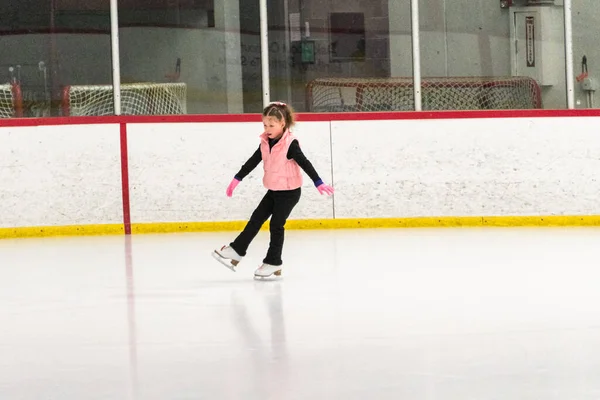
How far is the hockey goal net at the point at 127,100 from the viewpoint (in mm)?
10547

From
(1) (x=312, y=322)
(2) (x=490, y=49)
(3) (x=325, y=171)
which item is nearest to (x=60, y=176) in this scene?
(3) (x=325, y=171)

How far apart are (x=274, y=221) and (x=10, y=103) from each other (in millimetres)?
4146

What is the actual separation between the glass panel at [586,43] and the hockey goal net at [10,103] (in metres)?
4.92

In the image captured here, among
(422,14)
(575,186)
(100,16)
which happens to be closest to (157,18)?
(100,16)

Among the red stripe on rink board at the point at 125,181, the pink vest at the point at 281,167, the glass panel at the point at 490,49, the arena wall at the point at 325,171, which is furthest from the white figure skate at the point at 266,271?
the glass panel at the point at 490,49

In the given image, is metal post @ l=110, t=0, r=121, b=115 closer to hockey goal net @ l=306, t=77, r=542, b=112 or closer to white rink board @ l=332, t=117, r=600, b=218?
hockey goal net @ l=306, t=77, r=542, b=112

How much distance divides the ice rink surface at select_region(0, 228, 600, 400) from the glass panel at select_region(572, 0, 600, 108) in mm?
2080

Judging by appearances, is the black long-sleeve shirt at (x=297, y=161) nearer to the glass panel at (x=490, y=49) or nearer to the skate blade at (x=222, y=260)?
the skate blade at (x=222, y=260)

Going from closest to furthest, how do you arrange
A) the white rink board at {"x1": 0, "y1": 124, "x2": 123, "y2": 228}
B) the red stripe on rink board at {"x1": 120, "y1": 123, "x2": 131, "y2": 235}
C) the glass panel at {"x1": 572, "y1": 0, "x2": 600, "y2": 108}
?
the white rink board at {"x1": 0, "y1": 124, "x2": 123, "y2": 228}
the red stripe on rink board at {"x1": 120, "y1": 123, "x2": 131, "y2": 235}
the glass panel at {"x1": 572, "y1": 0, "x2": 600, "y2": 108}

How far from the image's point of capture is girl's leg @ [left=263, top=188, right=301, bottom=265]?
282 inches

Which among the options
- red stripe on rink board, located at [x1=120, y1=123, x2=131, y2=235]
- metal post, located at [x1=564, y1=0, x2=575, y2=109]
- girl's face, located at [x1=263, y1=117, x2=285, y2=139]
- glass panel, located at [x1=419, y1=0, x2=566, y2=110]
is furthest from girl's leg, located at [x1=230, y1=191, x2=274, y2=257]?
metal post, located at [x1=564, y1=0, x2=575, y2=109]

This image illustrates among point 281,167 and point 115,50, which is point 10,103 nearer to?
point 115,50

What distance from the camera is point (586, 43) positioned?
424 inches

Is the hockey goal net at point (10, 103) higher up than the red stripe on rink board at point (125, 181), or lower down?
higher up
